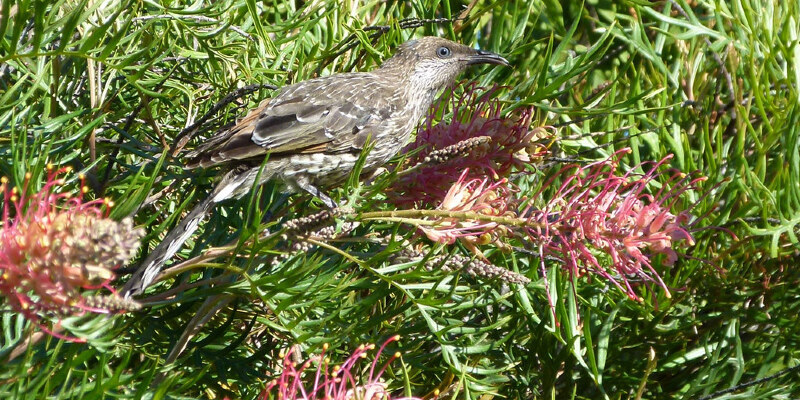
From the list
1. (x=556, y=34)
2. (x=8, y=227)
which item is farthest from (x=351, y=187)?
(x=556, y=34)

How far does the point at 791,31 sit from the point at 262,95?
1636 mm

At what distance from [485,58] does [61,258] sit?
6.11ft

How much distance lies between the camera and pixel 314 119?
2.91 meters

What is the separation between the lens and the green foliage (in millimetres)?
1935

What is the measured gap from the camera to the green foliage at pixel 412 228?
193cm

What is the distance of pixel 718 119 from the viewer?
2955 millimetres

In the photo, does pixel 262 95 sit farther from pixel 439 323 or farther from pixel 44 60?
pixel 439 323

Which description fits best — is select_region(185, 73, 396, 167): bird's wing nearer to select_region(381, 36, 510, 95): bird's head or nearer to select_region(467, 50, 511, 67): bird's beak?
select_region(381, 36, 510, 95): bird's head

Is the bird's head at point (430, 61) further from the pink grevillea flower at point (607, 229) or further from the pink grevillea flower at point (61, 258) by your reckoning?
the pink grevillea flower at point (61, 258)

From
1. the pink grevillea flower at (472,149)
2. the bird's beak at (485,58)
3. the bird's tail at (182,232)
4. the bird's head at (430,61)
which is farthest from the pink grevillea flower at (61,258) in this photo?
the bird's head at (430,61)

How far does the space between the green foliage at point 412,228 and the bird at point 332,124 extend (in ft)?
0.22

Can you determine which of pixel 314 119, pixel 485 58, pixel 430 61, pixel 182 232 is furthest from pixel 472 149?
pixel 430 61

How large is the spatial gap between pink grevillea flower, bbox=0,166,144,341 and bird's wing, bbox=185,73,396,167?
1138mm

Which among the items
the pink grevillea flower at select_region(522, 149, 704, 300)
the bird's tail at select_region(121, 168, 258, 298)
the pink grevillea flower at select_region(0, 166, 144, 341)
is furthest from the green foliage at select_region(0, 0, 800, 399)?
the pink grevillea flower at select_region(0, 166, 144, 341)
